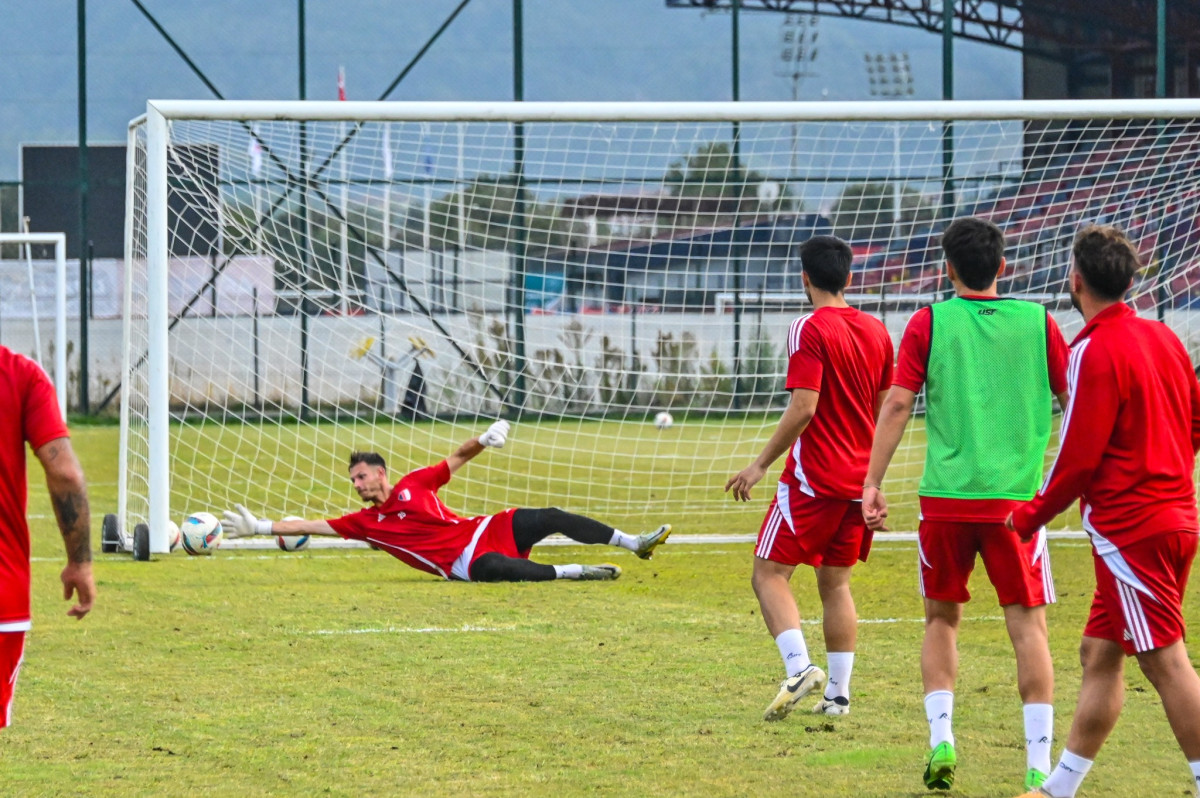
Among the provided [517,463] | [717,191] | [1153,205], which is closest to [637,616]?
[1153,205]

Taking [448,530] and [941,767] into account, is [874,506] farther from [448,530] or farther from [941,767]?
[448,530]

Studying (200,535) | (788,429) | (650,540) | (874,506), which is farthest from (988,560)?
(200,535)

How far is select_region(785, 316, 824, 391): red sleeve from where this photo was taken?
5422mm

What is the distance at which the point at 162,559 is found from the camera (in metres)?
10.5

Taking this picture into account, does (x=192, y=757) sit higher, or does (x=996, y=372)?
(x=996, y=372)

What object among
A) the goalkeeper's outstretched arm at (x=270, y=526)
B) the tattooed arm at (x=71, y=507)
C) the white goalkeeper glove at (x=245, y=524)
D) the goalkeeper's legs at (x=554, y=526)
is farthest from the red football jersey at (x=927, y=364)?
the white goalkeeper glove at (x=245, y=524)

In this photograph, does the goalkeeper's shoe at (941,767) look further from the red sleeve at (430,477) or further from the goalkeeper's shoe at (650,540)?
the red sleeve at (430,477)

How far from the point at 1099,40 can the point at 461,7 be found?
40.1 ft

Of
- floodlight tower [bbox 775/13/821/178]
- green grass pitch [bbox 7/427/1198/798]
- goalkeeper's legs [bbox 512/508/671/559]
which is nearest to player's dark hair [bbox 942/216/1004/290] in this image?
green grass pitch [bbox 7/427/1198/798]

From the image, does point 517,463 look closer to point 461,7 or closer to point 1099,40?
point 461,7

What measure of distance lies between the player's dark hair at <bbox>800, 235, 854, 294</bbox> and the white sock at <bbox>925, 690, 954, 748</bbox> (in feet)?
5.49

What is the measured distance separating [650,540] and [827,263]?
3.81m

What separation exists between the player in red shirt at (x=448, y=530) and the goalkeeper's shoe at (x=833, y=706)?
3527mm

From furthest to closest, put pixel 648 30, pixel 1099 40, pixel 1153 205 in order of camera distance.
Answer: pixel 648 30
pixel 1099 40
pixel 1153 205
